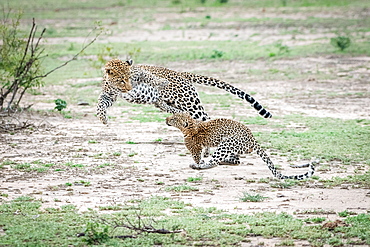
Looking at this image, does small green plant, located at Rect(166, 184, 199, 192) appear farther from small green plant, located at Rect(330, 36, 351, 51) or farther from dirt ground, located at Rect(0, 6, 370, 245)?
small green plant, located at Rect(330, 36, 351, 51)

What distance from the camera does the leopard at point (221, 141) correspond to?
968 centimetres

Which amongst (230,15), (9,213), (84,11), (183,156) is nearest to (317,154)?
(183,156)

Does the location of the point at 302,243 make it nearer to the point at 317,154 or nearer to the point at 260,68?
the point at 317,154

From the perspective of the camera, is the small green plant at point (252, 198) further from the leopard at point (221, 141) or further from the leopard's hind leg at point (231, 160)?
the leopard's hind leg at point (231, 160)

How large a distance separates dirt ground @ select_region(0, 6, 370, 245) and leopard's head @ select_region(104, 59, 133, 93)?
3.41 ft

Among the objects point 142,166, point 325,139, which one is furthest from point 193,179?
point 325,139

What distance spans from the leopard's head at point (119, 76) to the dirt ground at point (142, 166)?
104 cm

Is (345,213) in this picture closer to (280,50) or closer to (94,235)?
(94,235)

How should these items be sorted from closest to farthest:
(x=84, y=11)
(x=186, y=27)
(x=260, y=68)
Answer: (x=260, y=68) < (x=186, y=27) < (x=84, y=11)

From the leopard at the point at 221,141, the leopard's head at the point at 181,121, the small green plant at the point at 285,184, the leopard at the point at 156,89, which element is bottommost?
the small green plant at the point at 285,184

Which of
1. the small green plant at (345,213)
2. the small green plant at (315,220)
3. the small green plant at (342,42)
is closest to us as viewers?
the small green plant at (315,220)

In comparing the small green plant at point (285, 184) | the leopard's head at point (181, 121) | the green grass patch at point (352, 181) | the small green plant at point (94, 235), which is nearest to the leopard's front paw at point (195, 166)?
the leopard's head at point (181, 121)

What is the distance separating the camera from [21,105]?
51.5 feet

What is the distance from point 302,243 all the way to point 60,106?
28.7 feet
